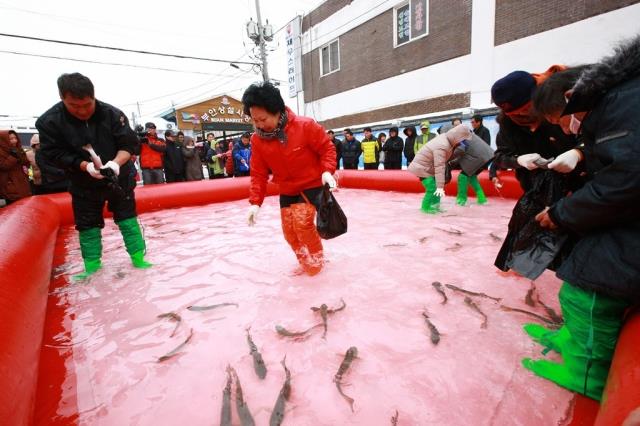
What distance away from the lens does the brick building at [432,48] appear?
27.8 ft

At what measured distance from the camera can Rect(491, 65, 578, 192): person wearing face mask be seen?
1.88m

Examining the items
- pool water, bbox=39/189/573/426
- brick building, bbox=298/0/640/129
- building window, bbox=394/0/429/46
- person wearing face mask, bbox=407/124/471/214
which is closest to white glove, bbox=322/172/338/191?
pool water, bbox=39/189/573/426

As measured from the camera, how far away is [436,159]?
4453 millimetres

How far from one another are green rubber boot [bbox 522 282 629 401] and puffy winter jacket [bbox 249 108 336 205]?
69.7 inches

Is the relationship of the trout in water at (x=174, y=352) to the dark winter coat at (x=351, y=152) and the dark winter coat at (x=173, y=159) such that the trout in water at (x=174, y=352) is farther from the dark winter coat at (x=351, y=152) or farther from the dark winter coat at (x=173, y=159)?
the dark winter coat at (x=351, y=152)

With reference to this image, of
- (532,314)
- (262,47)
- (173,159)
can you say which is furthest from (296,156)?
(262,47)

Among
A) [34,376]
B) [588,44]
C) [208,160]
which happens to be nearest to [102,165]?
[34,376]

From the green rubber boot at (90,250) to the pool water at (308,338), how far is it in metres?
0.11

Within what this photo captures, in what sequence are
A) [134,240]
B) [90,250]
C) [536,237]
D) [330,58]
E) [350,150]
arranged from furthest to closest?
1. [330,58]
2. [350,150]
3. [134,240]
4. [90,250]
5. [536,237]

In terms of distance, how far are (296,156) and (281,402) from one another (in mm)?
1734

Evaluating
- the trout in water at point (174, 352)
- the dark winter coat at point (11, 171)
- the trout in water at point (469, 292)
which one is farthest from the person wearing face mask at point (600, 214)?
the dark winter coat at point (11, 171)

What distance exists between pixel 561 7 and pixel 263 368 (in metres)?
11.3

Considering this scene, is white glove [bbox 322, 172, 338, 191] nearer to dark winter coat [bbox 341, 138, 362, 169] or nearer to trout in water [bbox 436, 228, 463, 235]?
trout in water [bbox 436, 228, 463, 235]

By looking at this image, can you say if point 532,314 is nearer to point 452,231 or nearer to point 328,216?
point 328,216
